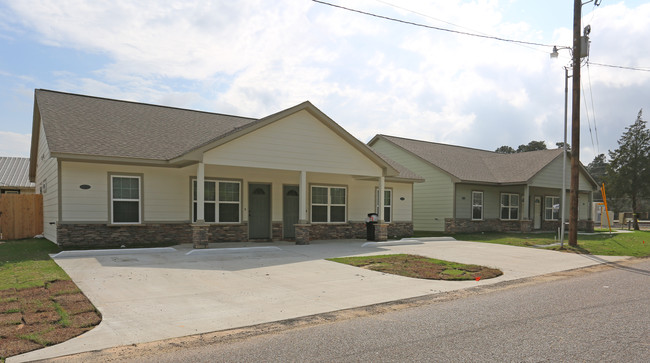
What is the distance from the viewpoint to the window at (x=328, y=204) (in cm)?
1941

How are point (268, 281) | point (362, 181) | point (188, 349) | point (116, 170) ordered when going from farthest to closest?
1. point (362, 181)
2. point (116, 170)
3. point (268, 281)
4. point (188, 349)

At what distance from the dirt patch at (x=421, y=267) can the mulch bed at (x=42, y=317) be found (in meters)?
6.93

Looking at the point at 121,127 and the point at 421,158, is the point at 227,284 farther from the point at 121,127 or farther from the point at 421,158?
the point at 421,158

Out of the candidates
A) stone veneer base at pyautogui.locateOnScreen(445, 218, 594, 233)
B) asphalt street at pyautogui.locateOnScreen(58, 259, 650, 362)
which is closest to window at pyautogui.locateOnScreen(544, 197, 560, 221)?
stone veneer base at pyautogui.locateOnScreen(445, 218, 594, 233)

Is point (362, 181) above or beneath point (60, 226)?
above

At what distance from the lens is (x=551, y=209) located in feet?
100

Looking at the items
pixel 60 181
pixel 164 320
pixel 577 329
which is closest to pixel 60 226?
pixel 60 181

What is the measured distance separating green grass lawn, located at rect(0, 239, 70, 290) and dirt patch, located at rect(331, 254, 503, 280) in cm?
716

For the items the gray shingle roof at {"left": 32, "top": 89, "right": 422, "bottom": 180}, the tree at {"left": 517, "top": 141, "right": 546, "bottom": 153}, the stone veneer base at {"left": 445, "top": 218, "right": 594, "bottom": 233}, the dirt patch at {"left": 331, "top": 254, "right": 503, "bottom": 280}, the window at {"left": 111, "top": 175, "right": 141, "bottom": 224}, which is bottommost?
the stone veneer base at {"left": 445, "top": 218, "right": 594, "bottom": 233}

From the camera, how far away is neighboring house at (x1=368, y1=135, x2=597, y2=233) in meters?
25.3

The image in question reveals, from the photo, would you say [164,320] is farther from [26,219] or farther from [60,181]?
[26,219]

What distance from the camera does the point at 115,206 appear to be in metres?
15.0

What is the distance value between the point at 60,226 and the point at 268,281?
837cm

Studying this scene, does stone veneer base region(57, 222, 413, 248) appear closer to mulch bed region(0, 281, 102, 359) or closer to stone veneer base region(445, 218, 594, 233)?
mulch bed region(0, 281, 102, 359)
